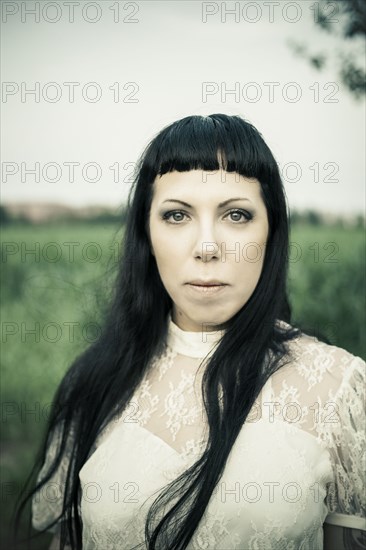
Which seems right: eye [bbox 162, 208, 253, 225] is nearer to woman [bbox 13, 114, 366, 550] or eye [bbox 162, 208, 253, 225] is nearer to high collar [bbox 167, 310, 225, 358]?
woman [bbox 13, 114, 366, 550]

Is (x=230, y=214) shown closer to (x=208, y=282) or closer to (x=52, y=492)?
(x=208, y=282)

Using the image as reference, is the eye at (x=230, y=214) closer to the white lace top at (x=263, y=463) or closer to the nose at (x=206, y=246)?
the nose at (x=206, y=246)

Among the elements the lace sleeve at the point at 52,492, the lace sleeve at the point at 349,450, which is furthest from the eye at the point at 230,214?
the lace sleeve at the point at 52,492

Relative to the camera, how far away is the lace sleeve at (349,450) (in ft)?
5.50

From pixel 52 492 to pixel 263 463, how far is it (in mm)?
918

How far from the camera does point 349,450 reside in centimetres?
168

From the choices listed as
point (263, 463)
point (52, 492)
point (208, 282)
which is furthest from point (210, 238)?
point (52, 492)

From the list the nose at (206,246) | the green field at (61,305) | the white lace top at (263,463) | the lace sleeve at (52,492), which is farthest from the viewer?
the green field at (61,305)

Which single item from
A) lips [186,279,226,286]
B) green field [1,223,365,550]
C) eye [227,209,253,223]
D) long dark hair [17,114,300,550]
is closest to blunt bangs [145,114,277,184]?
long dark hair [17,114,300,550]

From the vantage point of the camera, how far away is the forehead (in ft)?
5.74

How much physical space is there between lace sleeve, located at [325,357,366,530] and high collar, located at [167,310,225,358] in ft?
1.45

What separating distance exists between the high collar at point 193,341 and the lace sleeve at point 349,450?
0.44 meters

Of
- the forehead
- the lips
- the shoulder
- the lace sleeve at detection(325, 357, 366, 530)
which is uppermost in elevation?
the forehead

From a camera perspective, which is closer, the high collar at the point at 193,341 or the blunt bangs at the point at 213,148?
the blunt bangs at the point at 213,148
